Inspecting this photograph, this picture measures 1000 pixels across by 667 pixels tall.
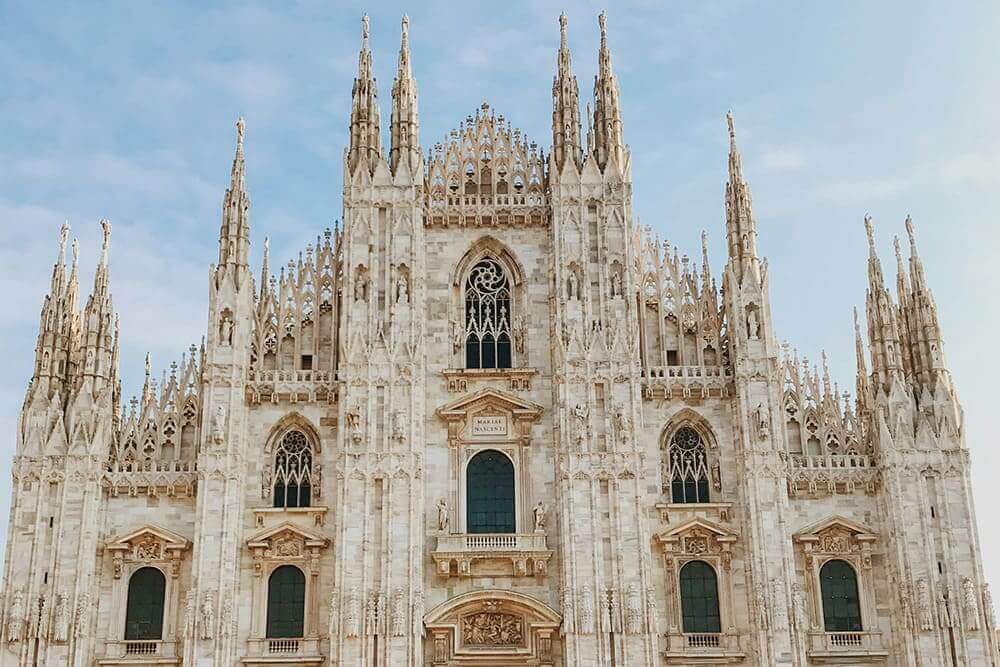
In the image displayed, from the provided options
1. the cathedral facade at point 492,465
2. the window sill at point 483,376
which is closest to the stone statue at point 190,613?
the cathedral facade at point 492,465

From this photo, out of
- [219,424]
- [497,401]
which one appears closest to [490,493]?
[497,401]

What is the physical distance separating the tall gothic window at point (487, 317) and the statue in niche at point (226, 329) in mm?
6144

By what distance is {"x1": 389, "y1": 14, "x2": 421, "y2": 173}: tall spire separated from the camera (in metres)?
35.2

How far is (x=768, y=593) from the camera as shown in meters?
30.7

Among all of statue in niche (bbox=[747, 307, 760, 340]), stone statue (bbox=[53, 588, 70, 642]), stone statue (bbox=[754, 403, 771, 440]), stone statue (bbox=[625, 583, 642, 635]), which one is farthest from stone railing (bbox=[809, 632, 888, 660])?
stone statue (bbox=[53, 588, 70, 642])

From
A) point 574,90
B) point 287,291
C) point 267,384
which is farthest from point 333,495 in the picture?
point 574,90

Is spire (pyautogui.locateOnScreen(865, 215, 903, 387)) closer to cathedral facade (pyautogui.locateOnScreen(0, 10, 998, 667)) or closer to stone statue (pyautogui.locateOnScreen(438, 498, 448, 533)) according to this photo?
cathedral facade (pyautogui.locateOnScreen(0, 10, 998, 667))

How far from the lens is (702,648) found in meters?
31.2

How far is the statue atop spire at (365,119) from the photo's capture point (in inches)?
1387

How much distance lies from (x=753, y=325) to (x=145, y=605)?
1680 cm

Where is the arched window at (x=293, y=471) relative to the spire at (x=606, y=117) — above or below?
below

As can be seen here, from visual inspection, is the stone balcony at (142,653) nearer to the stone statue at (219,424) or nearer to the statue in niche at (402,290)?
the stone statue at (219,424)

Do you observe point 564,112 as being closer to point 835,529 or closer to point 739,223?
point 739,223

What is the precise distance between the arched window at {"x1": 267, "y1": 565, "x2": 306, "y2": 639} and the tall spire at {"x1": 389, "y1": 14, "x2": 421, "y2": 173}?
11177 mm
